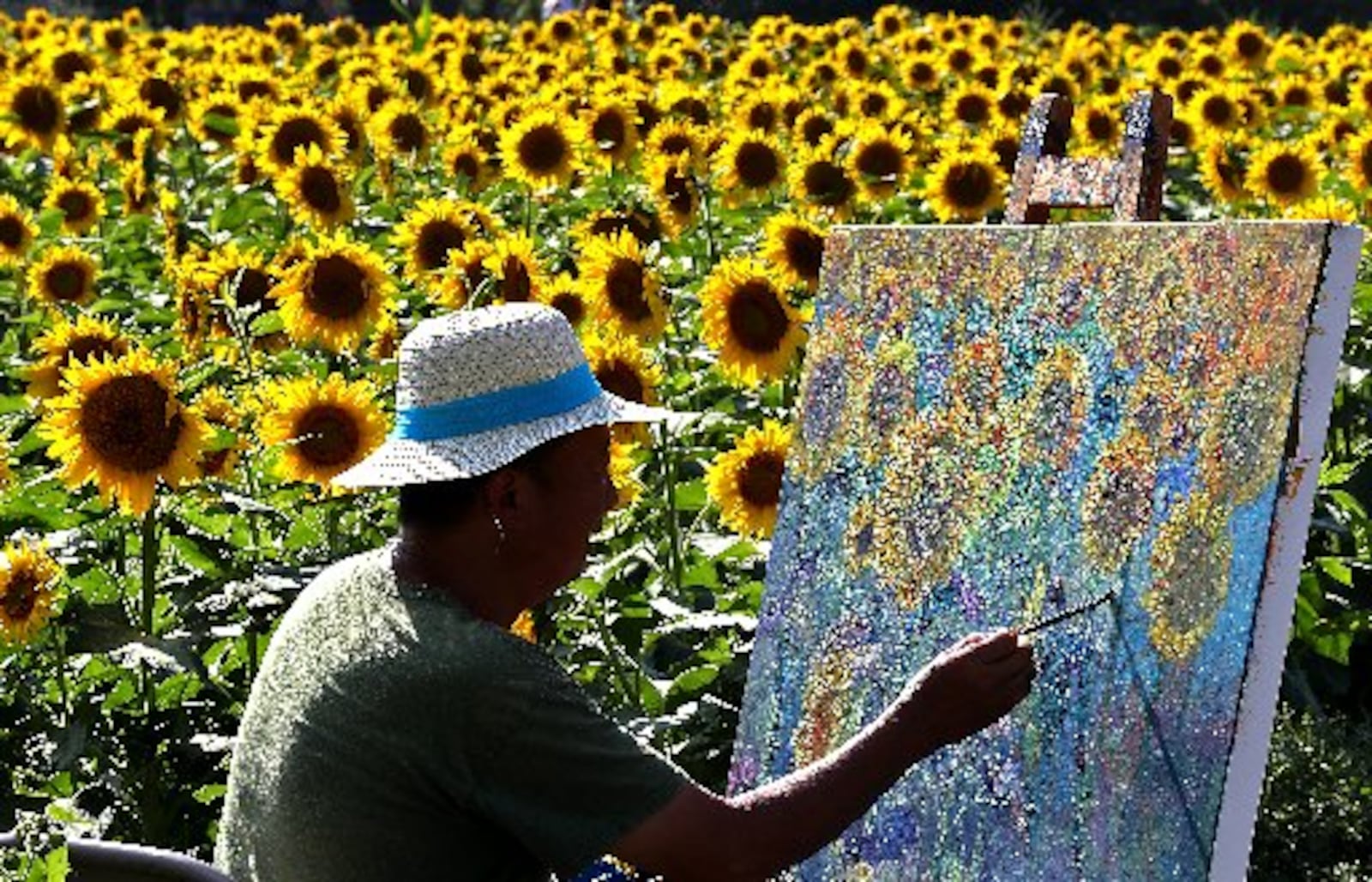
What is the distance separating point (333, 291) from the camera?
6367mm

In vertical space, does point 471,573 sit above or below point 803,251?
above

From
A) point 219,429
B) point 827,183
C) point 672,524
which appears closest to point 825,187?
point 827,183

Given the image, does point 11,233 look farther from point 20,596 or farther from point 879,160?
point 20,596

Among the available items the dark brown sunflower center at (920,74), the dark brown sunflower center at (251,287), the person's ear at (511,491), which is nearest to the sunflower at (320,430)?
the dark brown sunflower center at (251,287)

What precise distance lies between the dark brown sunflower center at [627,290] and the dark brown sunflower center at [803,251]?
0.37 m

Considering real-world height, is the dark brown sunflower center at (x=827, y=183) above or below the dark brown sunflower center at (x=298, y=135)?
above

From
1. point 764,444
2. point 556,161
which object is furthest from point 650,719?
point 556,161

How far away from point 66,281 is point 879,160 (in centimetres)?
205

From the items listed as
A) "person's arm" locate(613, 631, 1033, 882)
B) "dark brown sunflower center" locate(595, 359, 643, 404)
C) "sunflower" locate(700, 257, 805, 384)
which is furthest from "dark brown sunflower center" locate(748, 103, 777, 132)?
"person's arm" locate(613, 631, 1033, 882)

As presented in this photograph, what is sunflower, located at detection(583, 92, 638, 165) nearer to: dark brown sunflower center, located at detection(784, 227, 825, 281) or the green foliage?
dark brown sunflower center, located at detection(784, 227, 825, 281)

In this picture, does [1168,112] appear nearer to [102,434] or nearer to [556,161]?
[102,434]

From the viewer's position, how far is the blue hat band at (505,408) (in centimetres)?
364

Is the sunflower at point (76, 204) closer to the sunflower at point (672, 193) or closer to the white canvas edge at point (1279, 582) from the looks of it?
the sunflower at point (672, 193)

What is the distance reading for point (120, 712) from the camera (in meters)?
5.54
